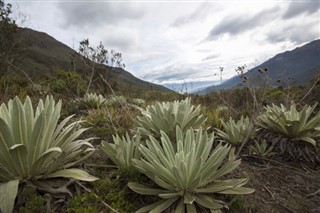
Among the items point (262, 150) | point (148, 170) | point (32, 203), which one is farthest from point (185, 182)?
point (262, 150)

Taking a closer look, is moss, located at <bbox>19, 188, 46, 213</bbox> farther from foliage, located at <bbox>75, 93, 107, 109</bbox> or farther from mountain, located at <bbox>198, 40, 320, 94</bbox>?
foliage, located at <bbox>75, 93, 107, 109</bbox>

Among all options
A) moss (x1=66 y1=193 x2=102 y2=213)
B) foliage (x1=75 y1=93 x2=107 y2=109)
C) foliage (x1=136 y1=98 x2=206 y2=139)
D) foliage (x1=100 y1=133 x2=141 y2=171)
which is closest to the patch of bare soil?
foliage (x1=136 y1=98 x2=206 y2=139)

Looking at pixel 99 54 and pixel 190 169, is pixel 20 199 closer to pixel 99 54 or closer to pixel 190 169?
pixel 190 169

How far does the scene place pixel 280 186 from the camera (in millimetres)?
2939

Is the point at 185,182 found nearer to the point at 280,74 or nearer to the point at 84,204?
the point at 84,204

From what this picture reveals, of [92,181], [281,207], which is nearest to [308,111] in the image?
[281,207]

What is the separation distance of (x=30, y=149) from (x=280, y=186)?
250cm

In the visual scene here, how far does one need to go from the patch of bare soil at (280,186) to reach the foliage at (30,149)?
1.61 metres

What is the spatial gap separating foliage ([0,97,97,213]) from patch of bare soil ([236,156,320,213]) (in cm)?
161

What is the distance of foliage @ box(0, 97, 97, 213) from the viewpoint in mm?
2031

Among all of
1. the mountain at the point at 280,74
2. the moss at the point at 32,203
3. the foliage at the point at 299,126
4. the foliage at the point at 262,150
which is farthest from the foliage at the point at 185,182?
the mountain at the point at 280,74

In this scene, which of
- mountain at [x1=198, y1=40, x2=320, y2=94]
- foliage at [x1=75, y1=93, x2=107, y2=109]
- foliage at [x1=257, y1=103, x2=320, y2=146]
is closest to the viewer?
foliage at [x1=257, y1=103, x2=320, y2=146]

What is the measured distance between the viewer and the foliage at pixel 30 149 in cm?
203

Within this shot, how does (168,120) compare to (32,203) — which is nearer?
(32,203)
